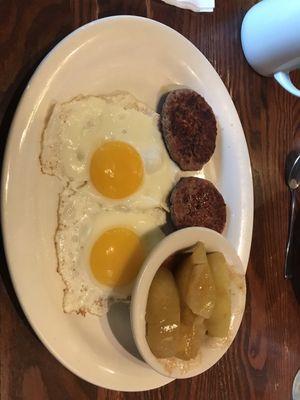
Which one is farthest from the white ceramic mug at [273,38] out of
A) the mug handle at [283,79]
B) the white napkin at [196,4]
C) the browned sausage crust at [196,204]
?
the browned sausage crust at [196,204]

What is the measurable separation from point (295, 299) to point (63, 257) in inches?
45.1

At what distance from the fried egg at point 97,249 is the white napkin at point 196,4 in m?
0.79

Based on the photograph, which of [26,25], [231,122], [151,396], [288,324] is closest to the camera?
[26,25]

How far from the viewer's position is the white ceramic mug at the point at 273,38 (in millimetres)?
1702

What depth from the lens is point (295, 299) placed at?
2.11 metres

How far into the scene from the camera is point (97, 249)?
153 cm

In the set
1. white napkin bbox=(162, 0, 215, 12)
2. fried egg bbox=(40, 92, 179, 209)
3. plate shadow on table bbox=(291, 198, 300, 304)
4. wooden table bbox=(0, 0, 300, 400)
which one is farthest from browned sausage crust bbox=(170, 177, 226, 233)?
white napkin bbox=(162, 0, 215, 12)

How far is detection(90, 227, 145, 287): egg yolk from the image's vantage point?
1.53 m

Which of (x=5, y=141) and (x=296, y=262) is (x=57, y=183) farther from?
(x=296, y=262)

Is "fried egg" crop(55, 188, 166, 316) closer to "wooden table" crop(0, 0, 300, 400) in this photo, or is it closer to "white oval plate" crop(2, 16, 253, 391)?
"white oval plate" crop(2, 16, 253, 391)

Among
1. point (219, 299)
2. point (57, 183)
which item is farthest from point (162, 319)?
point (57, 183)

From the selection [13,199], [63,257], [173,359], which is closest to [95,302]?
[63,257]

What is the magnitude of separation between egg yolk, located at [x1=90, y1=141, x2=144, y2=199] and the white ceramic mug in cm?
70

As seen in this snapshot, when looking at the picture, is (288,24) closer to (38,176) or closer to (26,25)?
(26,25)
